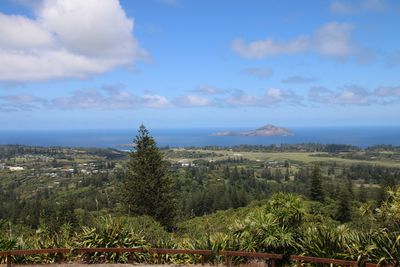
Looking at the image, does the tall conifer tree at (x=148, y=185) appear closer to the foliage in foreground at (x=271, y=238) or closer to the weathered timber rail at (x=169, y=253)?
the foliage in foreground at (x=271, y=238)

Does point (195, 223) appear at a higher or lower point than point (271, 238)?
lower

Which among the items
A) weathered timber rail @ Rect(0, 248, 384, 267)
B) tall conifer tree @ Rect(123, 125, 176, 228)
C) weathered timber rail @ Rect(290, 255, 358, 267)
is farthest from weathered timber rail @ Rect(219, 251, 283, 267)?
tall conifer tree @ Rect(123, 125, 176, 228)

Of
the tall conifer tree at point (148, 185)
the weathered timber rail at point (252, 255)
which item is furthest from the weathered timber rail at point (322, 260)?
the tall conifer tree at point (148, 185)

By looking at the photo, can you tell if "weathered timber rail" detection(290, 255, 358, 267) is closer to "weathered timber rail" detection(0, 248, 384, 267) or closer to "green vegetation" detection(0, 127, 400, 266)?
"weathered timber rail" detection(0, 248, 384, 267)

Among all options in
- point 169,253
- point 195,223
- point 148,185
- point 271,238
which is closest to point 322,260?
point 271,238

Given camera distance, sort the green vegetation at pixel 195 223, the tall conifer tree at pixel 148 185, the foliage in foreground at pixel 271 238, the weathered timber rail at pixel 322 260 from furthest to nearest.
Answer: the tall conifer tree at pixel 148 185 → the green vegetation at pixel 195 223 → the foliage in foreground at pixel 271 238 → the weathered timber rail at pixel 322 260

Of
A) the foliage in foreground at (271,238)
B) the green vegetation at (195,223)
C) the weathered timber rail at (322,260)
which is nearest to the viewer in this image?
the weathered timber rail at (322,260)

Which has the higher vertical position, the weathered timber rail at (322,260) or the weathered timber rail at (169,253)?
the weathered timber rail at (322,260)

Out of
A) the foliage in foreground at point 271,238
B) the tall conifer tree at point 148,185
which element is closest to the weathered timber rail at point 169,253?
the foliage in foreground at point 271,238

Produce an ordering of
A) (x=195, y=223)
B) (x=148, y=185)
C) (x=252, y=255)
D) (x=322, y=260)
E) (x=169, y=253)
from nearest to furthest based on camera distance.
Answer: (x=322, y=260) → (x=252, y=255) → (x=169, y=253) → (x=148, y=185) → (x=195, y=223)

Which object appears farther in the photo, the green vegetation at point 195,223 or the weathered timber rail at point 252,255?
the green vegetation at point 195,223

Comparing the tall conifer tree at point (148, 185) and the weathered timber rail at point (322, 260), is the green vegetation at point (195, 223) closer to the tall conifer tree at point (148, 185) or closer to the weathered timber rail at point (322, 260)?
the tall conifer tree at point (148, 185)

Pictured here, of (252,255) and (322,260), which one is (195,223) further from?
(322,260)

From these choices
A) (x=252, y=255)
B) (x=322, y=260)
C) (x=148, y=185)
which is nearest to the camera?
(x=322, y=260)
